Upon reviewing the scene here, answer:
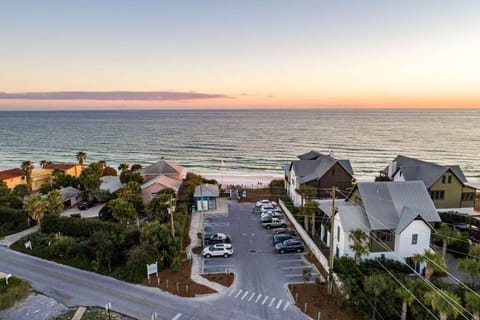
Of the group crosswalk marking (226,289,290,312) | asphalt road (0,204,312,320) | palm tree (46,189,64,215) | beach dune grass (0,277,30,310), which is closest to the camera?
asphalt road (0,204,312,320)

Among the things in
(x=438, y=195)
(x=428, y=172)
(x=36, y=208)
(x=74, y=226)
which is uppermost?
(x=428, y=172)

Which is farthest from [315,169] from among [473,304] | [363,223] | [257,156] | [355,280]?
[257,156]

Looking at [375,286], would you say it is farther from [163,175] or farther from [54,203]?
[163,175]

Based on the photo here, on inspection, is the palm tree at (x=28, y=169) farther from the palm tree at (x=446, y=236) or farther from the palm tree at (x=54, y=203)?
the palm tree at (x=446, y=236)

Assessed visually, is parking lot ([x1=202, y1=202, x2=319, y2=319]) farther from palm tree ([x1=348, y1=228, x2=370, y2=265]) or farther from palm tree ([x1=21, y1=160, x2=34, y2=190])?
palm tree ([x1=21, y1=160, x2=34, y2=190])

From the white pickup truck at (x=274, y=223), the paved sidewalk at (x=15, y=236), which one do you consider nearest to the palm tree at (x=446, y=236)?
the white pickup truck at (x=274, y=223)

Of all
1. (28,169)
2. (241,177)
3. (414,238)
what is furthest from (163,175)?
(414,238)

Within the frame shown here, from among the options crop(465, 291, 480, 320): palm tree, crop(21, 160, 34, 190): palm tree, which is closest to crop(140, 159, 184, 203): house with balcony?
crop(21, 160, 34, 190): palm tree

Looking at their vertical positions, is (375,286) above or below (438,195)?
below
